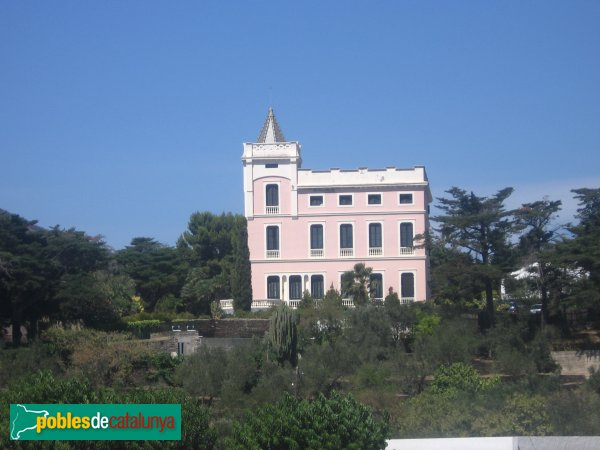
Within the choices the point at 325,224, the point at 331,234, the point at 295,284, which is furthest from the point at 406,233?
the point at 295,284

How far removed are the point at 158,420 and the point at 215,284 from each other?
115ft

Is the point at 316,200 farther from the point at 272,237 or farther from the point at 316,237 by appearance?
the point at 272,237

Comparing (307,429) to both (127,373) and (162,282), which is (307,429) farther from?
(162,282)

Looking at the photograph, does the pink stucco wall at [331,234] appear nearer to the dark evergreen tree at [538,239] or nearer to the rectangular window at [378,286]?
the rectangular window at [378,286]

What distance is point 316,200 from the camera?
4706 centimetres

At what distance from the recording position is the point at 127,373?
31234 mm

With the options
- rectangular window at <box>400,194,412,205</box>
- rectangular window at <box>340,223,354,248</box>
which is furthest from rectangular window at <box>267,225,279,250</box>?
Answer: rectangular window at <box>400,194,412,205</box>

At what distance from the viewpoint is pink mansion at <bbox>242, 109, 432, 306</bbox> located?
152 ft

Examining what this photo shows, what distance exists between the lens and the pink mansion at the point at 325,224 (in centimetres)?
4641

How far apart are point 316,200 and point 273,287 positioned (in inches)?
218

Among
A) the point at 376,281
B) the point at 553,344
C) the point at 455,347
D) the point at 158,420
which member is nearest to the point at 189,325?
the point at 376,281

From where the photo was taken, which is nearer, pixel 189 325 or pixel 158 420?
pixel 158 420

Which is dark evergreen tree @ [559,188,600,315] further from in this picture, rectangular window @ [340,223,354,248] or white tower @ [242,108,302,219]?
white tower @ [242,108,302,219]

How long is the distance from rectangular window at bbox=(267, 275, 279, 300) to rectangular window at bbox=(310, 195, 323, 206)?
4710 millimetres
